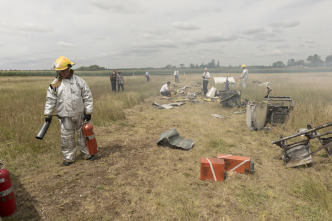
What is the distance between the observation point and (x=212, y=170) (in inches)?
135

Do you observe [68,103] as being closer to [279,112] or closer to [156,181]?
[156,181]

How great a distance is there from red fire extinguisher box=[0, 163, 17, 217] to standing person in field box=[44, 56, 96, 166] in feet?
4.60

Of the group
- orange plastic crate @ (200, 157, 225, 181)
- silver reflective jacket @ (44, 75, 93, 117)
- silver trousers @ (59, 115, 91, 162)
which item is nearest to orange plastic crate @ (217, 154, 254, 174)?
orange plastic crate @ (200, 157, 225, 181)

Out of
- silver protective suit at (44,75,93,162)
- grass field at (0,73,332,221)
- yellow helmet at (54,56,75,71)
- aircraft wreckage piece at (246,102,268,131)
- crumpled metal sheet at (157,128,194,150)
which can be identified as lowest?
grass field at (0,73,332,221)

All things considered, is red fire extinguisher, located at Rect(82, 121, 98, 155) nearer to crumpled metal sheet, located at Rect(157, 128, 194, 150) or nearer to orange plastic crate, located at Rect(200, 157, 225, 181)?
crumpled metal sheet, located at Rect(157, 128, 194, 150)

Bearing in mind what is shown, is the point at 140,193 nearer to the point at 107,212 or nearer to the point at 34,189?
the point at 107,212

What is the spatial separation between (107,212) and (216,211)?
1.59m

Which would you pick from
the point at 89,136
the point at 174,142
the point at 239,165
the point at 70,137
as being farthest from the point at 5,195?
the point at 239,165

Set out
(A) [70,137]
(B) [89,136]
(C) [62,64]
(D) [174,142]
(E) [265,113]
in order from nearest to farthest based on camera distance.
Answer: (C) [62,64] → (A) [70,137] → (B) [89,136] → (D) [174,142] → (E) [265,113]

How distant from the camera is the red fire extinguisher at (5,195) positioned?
2.45 m

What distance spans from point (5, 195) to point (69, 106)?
5.80 feet

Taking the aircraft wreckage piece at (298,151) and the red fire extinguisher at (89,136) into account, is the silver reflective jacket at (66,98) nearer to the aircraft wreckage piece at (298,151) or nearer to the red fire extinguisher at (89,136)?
the red fire extinguisher at (89,136)

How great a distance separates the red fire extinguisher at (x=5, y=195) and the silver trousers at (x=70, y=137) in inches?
53.9

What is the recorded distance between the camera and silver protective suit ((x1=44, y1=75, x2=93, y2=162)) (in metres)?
3.70
